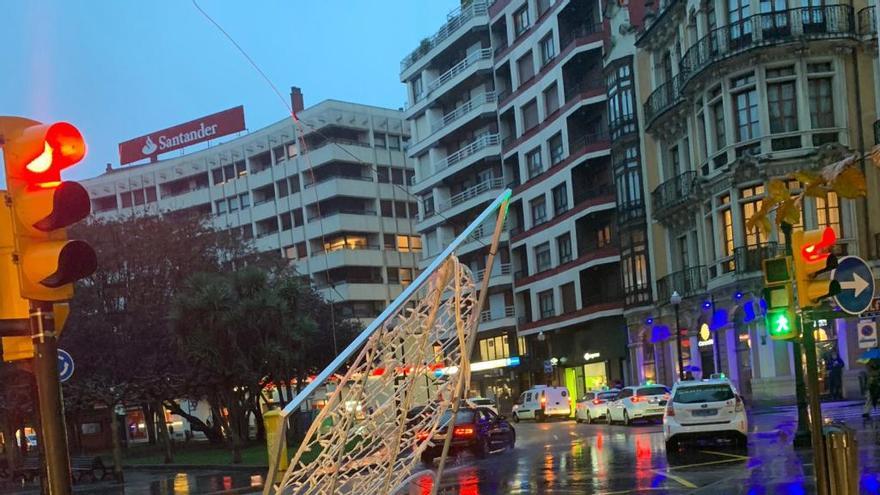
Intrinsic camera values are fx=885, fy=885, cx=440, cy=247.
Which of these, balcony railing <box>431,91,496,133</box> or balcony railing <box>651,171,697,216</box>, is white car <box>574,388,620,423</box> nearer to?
balcony railing <box>651,171,697,216</box>

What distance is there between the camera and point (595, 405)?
120ft

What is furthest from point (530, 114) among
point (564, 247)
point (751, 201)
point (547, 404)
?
point (751, 201)

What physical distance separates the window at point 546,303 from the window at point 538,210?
4657mm

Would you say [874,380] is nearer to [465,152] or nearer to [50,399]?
[50,399]

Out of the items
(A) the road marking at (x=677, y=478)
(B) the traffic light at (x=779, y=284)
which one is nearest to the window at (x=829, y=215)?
(A) the road marking at (x=677, y=478)

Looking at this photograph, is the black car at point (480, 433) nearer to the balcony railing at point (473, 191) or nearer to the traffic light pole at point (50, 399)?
the traffic light pole at point (50, 399)

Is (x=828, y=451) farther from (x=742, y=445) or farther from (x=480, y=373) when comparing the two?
(x=480, y=373)

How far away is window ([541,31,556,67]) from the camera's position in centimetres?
5434

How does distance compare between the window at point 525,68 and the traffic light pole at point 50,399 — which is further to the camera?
the window at point 525,68

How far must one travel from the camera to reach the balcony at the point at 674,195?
3891cm

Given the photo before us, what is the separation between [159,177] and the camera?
84.6 m

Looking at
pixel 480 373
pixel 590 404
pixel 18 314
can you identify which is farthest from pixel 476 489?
pixel 480 373

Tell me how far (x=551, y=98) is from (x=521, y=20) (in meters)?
7.00

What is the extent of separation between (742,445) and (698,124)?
70.2 feet
